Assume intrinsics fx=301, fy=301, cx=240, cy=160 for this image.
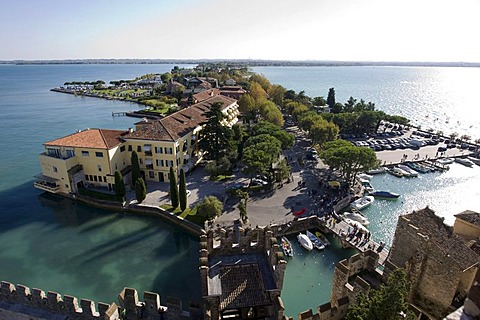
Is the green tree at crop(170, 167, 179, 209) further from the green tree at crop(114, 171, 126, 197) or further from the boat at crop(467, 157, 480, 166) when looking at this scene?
the boat at crop(467, 157, 480, 166)

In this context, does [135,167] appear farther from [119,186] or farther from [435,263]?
[435,263]

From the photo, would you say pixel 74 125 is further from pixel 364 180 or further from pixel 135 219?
pixel 364 180

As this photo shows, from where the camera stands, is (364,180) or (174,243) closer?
(174,243)

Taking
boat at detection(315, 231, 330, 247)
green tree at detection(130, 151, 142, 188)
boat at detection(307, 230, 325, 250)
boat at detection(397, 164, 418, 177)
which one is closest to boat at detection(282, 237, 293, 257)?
boat at detection(307, 230, 325, 250)

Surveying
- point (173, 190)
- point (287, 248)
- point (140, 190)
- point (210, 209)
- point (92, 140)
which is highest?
point (92, 140)

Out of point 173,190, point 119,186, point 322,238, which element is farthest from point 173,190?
point 322,238

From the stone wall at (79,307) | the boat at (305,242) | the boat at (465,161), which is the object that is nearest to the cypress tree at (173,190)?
the boat at (305,242)

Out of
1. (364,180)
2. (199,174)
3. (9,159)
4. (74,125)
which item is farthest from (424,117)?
(9,159)
